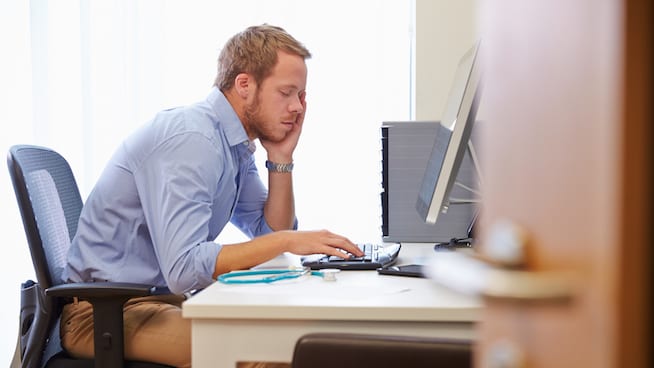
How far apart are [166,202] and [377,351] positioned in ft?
2.42

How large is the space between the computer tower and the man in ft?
0.93

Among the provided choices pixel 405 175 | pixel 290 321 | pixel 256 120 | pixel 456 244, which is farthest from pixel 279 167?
pixel 290 321

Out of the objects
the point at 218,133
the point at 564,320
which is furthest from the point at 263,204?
the point at 564,320

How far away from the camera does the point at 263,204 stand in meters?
2.17

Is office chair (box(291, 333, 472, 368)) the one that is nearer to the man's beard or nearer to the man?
the man

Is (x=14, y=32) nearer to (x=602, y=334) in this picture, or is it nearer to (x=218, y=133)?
(x=218, y=133)

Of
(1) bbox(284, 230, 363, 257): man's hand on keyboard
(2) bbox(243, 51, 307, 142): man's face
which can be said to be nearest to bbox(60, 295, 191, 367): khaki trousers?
(1) bbox(284, 230, 363, 257): man's hand on keyboard

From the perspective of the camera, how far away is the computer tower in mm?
2193

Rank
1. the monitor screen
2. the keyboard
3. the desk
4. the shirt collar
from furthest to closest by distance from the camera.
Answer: the shirt collar
the keyboard
the monitor screen
the desk

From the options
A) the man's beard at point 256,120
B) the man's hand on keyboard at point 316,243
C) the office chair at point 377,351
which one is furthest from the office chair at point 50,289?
the office chair at point 377,351

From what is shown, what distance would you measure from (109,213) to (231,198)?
0.92ft

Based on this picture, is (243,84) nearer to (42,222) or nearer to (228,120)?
(228,120)

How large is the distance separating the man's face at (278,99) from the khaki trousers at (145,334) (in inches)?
20.1

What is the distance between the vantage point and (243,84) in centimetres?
185
